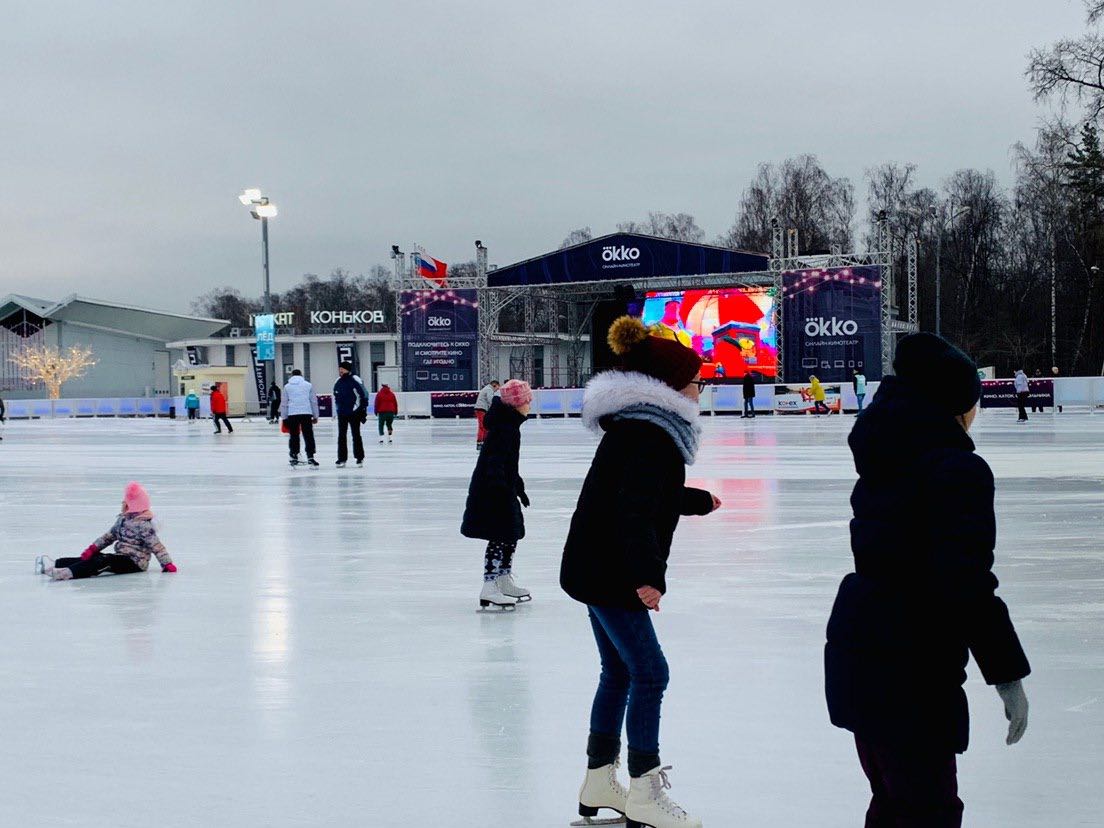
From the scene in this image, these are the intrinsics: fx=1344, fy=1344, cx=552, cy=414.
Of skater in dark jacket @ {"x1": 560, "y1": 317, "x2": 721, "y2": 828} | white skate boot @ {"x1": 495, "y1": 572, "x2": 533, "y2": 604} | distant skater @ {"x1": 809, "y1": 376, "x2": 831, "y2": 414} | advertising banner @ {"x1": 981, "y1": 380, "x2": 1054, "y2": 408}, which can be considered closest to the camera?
skater in dark jacket @ {"x1": 560, "y1": 317, "x2": 721, "y2": 828}

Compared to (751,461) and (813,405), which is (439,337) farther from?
(751,461)

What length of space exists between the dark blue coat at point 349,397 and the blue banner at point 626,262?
26063 millimetres

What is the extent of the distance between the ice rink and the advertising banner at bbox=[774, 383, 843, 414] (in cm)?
3218

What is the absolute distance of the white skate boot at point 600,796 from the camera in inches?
151

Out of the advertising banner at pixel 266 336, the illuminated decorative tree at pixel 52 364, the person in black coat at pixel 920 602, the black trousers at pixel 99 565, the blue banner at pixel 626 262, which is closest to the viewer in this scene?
the person in black coat at pixel 920 602

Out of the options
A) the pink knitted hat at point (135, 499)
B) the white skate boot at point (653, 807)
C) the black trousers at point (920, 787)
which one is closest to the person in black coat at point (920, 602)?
the black trousers at point (920, 787)

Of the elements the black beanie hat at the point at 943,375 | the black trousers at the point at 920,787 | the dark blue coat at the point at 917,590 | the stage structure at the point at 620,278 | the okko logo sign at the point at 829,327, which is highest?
the stage structure at the point at 620,278

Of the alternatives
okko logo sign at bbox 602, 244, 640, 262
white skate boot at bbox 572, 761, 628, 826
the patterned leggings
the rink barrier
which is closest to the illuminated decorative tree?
the rink barrier

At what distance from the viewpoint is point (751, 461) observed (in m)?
19.9

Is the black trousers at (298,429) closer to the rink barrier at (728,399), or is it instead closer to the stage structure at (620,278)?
the rink barrier at (728,399)

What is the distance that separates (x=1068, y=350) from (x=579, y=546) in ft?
224

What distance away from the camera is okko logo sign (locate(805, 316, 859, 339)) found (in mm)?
43938

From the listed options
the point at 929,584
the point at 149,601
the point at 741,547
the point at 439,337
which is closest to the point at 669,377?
the point at 929,584

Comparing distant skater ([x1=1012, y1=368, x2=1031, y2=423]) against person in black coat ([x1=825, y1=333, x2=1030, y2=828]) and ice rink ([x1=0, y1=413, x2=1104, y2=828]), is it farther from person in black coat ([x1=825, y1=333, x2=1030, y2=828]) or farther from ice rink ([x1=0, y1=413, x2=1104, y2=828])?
person in black coat ([x1=825, y1=333, x2=1030, y2=828])
